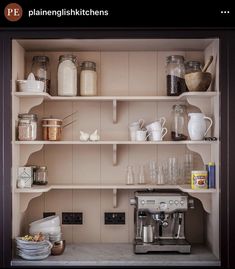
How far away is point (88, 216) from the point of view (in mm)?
3199

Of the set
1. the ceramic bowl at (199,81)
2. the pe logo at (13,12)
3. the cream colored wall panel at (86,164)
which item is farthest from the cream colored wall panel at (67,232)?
the pe logo at (13,12)

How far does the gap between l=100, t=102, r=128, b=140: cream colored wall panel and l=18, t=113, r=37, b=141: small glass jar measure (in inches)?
21.7

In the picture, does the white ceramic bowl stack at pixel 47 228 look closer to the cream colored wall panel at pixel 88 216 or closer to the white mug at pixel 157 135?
the cream colored wall panel at pixel 88 216

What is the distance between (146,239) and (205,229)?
53 centimetres

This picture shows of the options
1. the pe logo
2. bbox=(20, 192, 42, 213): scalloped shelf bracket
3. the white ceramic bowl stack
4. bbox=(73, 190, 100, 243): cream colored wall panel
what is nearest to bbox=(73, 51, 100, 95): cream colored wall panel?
the pe logo

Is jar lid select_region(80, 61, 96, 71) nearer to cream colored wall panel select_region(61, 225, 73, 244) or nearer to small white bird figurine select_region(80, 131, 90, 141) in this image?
small white bird figurine select_region(80, 131, 90, 141)

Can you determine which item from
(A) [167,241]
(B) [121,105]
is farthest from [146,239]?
(B) [121,105]

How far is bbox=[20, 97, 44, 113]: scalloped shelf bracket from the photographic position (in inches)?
116

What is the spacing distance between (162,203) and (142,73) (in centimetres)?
99

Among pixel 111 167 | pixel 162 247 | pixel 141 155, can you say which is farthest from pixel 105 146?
pixel 162 247

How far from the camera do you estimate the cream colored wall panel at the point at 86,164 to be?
3203 millimetres

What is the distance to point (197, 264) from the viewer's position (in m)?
2.67

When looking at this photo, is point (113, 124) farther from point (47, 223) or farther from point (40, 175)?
point (47, 223)

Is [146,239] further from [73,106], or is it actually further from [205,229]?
[73,106]
